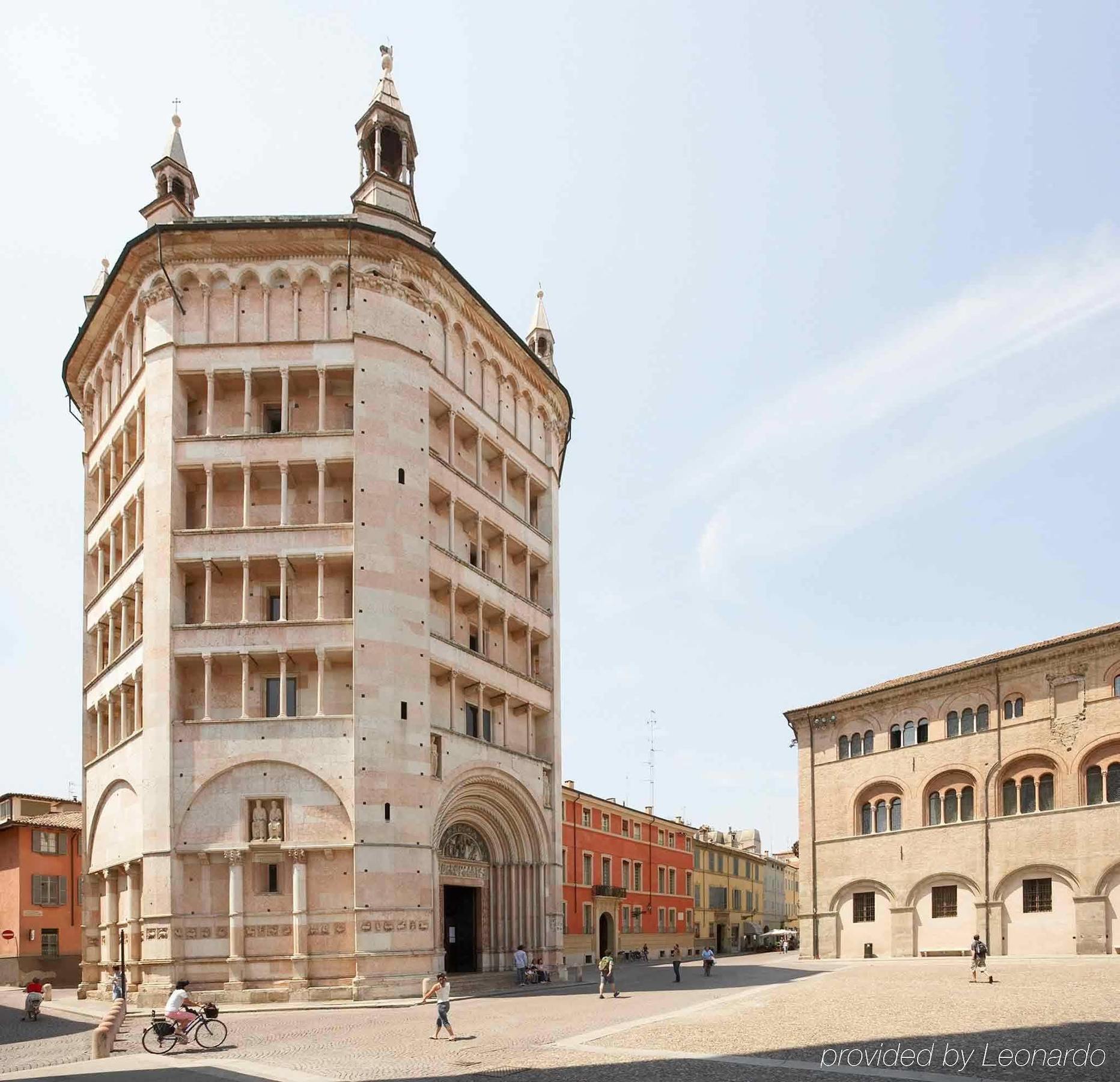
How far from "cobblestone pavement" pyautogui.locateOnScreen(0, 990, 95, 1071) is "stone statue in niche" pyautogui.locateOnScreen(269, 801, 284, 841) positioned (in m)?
7.09

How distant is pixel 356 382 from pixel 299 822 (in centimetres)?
1487

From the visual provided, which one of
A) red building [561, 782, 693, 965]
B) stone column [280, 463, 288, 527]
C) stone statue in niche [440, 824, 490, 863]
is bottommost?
red building [561, 782, 693, 965]

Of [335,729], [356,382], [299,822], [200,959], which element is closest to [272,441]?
[356,382]

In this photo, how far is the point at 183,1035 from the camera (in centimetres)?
2384

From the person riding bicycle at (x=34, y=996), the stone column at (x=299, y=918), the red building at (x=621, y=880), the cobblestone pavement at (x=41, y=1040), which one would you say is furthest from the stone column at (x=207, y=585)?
the red building at (x=621, y=880)

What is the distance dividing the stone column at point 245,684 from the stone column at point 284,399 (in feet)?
25.6

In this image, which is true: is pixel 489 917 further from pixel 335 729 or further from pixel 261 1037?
pixel 261 1037

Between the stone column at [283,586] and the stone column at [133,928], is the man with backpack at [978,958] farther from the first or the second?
the stone column at [133,928]

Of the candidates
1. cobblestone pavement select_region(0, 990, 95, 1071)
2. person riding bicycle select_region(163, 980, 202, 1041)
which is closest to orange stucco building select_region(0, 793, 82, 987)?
cobblestone pavement select_region(0, 990, 95, 1071)

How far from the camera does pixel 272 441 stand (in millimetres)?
39031

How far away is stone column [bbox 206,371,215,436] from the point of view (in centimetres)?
3931

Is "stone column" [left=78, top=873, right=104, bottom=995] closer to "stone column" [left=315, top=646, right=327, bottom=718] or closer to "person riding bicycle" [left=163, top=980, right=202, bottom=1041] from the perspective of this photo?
"stone column" [left=315, top=646, right=327, bottom=718]

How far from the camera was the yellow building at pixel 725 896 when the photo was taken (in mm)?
92500

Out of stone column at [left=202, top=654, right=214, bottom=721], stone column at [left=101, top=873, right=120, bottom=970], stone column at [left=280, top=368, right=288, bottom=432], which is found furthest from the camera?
stone column at [left=280, top=368, right=288, bottom=432]
